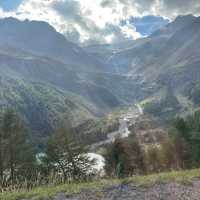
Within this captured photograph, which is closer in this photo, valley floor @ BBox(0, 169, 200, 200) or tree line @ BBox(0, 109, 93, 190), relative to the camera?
valley floor @ BBox(0, 169, 200, 200)

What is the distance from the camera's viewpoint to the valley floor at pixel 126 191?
14180 mm

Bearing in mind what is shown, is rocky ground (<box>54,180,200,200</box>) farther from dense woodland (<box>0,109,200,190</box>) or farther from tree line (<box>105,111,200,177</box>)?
dense woodland (<box>0,109,200,190</box>)

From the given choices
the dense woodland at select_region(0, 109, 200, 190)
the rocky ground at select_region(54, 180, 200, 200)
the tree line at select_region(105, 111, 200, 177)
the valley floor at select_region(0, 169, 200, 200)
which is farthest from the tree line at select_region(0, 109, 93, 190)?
the rocky ground at select_region(54, 180, 200, 200)

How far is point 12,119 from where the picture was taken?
5116cm

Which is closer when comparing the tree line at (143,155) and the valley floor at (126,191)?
the valley floor at (126,191)

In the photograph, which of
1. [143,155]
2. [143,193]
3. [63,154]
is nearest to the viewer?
[143,193]

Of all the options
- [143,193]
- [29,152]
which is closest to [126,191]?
[143,193]

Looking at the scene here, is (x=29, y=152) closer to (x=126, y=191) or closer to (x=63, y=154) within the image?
(x=63, y=154)

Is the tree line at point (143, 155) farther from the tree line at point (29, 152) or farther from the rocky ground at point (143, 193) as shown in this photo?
the rocky ground at point (143, 193)

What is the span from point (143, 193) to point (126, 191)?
674 mm

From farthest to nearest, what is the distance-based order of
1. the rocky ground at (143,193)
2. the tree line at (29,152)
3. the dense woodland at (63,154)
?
1. the tree line at (29,152)
2. the dense woodland at (63,154)
3. the rocky ground at (143,193)

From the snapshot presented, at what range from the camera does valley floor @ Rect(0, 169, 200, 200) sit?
46.5 feet

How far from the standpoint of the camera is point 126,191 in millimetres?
14805

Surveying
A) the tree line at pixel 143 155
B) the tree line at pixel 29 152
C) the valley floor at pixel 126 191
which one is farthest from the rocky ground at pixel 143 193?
the tree line at pixel 29 152
